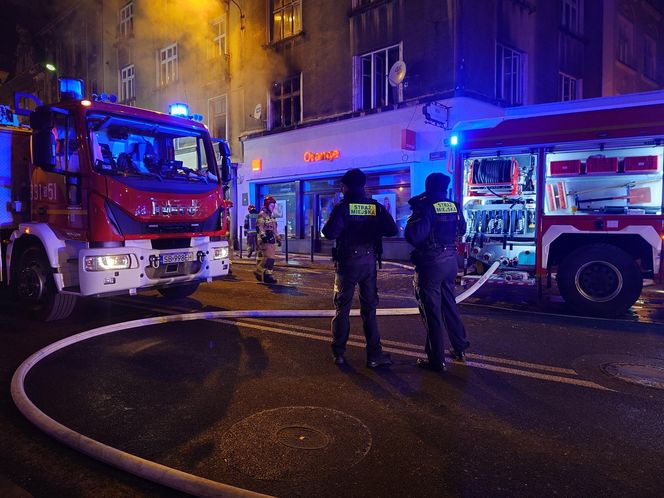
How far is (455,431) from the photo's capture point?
3211 millimetres

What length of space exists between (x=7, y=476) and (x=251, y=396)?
5.31 ft

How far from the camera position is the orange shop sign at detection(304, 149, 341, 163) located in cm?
1709

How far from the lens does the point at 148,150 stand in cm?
666

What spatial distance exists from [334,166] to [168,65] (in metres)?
10.5

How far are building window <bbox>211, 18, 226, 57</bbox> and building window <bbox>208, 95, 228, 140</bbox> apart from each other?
186 centimetres

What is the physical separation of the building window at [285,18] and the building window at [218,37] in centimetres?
259

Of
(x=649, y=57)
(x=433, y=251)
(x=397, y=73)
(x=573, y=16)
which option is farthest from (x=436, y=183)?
(x=649, y=57)

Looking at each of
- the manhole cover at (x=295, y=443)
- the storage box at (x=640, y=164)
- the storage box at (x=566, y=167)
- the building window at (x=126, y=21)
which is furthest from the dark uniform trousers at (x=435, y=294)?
the building window at (x=126, y=21)

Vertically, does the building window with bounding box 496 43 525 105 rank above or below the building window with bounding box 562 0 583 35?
below

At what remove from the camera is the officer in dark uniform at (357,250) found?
441 cm

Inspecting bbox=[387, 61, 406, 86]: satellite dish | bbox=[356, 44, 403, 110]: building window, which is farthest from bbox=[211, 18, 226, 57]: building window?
bbox=[387, 61, 406, 86]: satellite dish

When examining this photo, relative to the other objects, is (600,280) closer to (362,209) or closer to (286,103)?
(362,209)

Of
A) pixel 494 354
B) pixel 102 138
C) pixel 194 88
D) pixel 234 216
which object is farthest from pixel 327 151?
pixel 494 354

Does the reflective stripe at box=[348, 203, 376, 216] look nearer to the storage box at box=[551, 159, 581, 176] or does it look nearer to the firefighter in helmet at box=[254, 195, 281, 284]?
the storage box at box=[551, 159, 581, 176]
